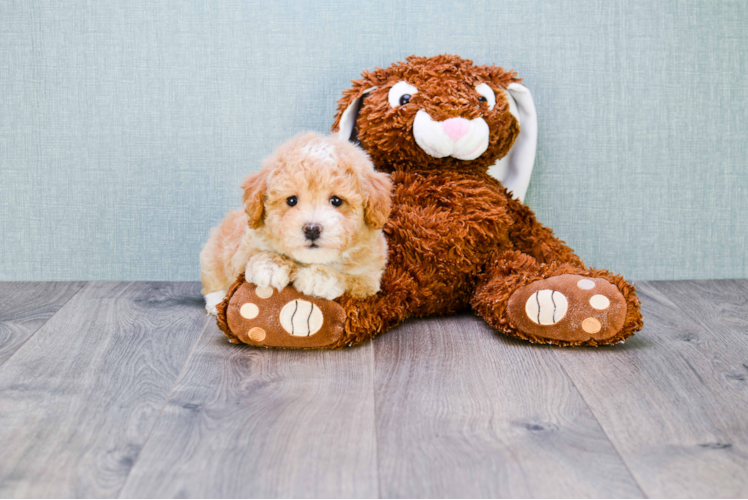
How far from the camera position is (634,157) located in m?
1.87

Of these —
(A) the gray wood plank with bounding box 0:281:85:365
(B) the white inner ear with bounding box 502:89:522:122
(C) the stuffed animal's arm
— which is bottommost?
(A) the gray wood plank with bounding box 0:281:85:365

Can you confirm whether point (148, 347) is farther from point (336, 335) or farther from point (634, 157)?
point (634, 157)

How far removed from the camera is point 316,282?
4.29 feet

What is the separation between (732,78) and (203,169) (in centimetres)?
148

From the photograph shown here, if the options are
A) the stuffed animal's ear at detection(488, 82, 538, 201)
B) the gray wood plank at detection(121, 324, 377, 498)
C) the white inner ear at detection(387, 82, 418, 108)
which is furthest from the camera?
the stuffed animal's ear at detection(488, 82, 538, 201)

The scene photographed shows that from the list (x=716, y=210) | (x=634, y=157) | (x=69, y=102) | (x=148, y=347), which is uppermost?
(x=69, y=102)

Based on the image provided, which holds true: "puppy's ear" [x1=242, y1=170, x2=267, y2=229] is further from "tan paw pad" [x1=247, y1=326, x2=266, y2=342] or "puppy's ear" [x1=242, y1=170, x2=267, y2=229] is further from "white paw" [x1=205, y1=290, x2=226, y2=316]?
"white paw" [x1=205, y1=290, x2=226, y2=316]

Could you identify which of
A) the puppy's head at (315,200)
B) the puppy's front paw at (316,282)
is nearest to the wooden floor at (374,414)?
the puppy's front paw at (316,282)

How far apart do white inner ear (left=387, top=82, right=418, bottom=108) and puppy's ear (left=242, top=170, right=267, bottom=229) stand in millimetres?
421

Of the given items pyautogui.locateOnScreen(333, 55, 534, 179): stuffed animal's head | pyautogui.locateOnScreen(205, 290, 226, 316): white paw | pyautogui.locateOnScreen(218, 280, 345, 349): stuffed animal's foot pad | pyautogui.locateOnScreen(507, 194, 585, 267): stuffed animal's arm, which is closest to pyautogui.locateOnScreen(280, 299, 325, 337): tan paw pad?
pyautogui.locateOnScreen(218, 280, 345, 349): stuffed animal's foot pad

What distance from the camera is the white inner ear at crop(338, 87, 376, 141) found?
5.42 feet

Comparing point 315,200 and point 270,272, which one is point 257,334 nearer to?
point 270,272

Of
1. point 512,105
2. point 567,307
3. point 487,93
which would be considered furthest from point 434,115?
point 567,307

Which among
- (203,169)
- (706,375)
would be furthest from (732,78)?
(203,169)
